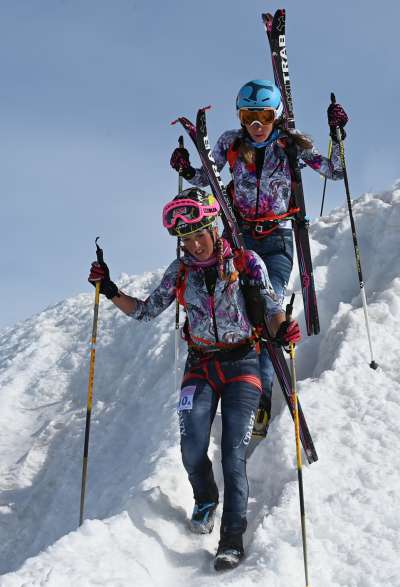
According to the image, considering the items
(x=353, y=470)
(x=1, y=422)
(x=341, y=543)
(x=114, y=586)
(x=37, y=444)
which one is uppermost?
(x=1, y=422)

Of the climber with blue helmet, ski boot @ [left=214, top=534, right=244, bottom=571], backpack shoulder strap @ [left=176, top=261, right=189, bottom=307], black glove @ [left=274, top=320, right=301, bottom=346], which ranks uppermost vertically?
the climber with blue helmet

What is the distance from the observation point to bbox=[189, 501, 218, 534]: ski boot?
5.88 meters

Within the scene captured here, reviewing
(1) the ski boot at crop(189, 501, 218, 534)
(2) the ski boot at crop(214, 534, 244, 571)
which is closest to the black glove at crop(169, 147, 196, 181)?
(1) the ski boot at crop(189, 501, 218, 534)

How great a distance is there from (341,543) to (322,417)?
74.9 inches

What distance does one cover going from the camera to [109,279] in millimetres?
6477

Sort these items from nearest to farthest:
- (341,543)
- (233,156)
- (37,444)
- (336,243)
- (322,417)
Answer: (341,543), (322,417), (233,156), (37,444), (336,243)

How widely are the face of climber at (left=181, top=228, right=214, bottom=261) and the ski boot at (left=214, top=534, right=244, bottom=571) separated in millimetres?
2380

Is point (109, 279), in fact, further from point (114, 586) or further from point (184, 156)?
point (114, 586)

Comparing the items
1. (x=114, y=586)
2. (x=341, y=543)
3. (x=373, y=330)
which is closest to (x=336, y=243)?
(x=373, y=330)

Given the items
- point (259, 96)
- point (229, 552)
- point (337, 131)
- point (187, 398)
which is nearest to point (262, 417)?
point (187, 398)

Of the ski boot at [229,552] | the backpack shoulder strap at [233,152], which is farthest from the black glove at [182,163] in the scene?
the ski boot at [229,552]

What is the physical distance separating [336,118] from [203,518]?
202 inches

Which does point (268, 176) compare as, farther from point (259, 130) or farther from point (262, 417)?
point (262, 417)

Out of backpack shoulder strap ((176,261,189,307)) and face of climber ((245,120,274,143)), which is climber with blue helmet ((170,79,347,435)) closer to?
face of climber ((245,120,274,143))
